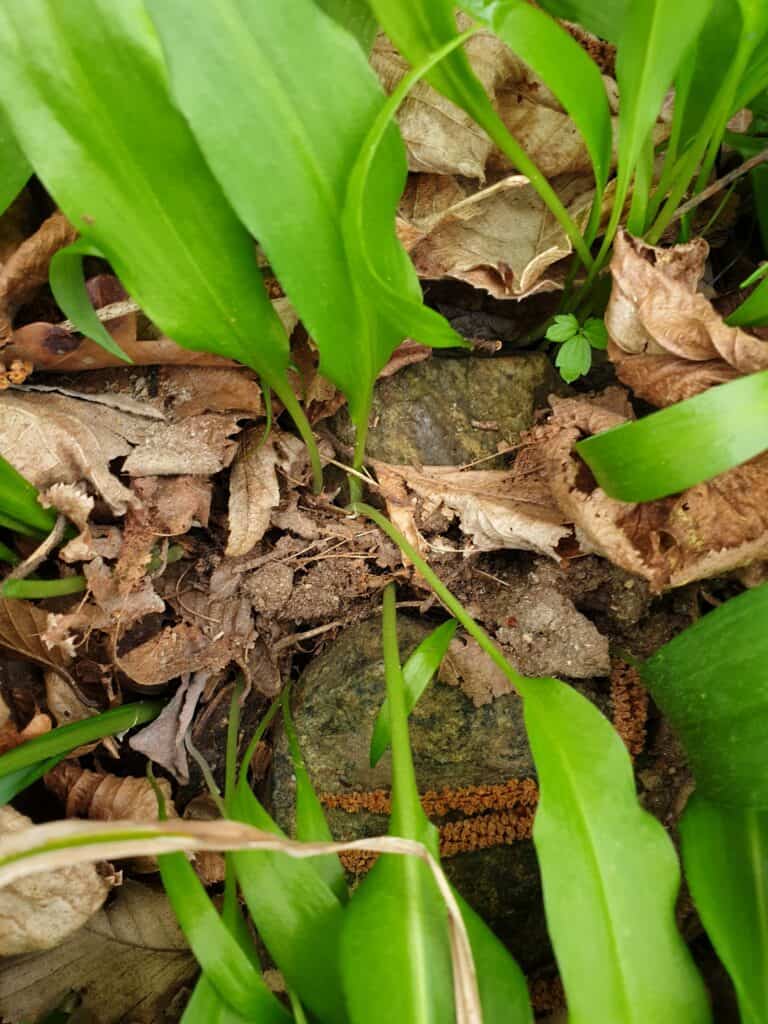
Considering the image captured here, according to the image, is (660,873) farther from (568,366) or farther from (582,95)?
(582,95)

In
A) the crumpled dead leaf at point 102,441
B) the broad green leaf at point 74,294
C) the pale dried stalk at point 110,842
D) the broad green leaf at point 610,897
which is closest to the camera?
the pale dried stalk at point 110,842

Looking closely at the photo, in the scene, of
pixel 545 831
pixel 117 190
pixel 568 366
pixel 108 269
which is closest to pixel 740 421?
pixel 568 366

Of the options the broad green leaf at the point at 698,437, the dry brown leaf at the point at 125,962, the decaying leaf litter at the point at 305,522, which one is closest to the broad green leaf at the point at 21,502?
the decaying leaf litter at the point at 305,522

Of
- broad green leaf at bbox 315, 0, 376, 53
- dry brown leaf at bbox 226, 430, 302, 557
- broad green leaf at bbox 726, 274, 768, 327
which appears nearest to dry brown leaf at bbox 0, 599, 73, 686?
dry brown leaf at bbox 226, 430, 302, 557

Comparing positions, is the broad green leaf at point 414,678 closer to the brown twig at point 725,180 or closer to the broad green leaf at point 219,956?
the broad green leaf at point 219,956

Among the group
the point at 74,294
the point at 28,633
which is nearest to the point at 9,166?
the point at 74,294

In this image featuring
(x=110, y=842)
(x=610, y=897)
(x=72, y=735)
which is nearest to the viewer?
(x=110, y=842)

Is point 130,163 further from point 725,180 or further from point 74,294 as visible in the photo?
point 725,180
